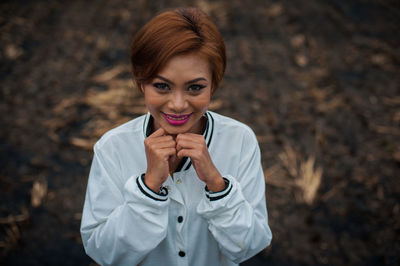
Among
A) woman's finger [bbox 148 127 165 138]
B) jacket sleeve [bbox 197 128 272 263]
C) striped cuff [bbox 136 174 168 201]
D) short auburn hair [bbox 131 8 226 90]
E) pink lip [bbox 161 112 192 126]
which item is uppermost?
short auburn hair [bbox 131 8 226 90]

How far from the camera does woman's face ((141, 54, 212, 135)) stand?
1.33 metres

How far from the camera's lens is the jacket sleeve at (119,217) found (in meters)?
1.38

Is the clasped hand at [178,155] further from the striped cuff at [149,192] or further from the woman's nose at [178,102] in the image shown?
the woman's nose at [178,102]

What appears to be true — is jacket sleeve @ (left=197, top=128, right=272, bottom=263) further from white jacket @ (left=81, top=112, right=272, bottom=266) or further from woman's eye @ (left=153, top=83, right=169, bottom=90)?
woman's eye @ (left=153, top=83, right=169, bottom=90)

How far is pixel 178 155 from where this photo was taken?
142cm

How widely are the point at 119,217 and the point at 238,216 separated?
47 centimetres

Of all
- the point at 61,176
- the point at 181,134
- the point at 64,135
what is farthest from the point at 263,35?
the point at 181,134

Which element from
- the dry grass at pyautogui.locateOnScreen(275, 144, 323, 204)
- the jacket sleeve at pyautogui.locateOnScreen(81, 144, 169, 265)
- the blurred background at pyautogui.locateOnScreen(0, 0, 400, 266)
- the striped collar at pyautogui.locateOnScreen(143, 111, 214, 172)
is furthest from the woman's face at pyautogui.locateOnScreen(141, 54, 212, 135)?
the dry grass at pyautogui.locateOnScreen(275, 144, 323, 204)

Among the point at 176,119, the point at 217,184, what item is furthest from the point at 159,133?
the point at 217,184

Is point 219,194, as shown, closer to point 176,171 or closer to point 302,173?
point 176,171

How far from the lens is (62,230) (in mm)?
2939

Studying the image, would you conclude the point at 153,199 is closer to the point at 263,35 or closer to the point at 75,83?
the point at 75,83

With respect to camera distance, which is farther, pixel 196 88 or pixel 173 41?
pixel 196 88

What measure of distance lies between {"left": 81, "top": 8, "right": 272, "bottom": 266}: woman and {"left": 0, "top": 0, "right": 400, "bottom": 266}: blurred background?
141cm
